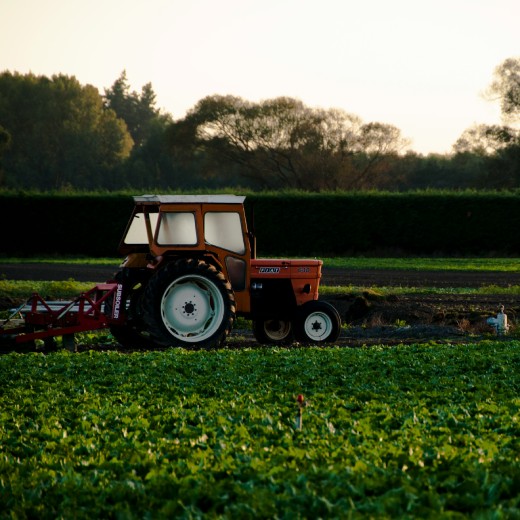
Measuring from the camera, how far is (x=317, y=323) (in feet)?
51.6

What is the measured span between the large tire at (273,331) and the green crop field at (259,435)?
2059 millimetres

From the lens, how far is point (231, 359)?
43.5ft

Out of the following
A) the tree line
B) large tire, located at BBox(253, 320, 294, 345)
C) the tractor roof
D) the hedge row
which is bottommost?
large tire, located at BBox(253, 320, 294, 345)

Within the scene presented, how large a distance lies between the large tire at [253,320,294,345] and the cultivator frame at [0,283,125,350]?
2728 mm

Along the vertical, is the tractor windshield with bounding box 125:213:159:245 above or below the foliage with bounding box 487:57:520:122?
below

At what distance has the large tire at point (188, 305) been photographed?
13945 millimetres

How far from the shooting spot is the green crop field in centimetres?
629

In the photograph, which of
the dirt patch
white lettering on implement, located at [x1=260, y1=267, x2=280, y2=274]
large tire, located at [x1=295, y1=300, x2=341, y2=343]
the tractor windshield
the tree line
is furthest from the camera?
the tree line

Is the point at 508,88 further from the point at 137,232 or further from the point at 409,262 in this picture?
the point at 137,232

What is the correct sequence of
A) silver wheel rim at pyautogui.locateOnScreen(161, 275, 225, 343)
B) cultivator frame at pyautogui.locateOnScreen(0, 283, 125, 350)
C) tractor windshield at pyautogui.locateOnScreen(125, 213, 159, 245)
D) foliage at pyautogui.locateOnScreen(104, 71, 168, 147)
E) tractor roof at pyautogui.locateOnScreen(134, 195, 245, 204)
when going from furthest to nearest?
foliage at pyautogui.locateOnScreen(104, 71, 168, 147), tractor windshield at pyautogui.locateOnScreen(125, 213, 159, 245), tractor roof at pyautogui.locateOnScreen(134, 195, 245, 204), silver wheel rim at pyautogui.locateOnScreen(161, 275, 225, 343), cultivator frame at pyautogui.locateOnScreen(0, 283, 125, 350)

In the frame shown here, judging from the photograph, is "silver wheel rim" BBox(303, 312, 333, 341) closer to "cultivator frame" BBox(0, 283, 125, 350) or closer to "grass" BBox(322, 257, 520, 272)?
"cultivator frame" BBox(0, 283, 125, 350)

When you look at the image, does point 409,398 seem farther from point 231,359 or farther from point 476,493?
point 476,493

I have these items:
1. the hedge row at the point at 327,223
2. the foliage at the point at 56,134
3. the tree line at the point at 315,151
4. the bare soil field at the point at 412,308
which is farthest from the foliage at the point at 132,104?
the bare soil field at the point at 412,308

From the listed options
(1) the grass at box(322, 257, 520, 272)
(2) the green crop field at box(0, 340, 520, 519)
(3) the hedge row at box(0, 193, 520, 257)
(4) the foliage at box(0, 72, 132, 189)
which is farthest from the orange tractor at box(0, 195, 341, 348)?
(4) the foliage at box(0, 72, 132, 189)
